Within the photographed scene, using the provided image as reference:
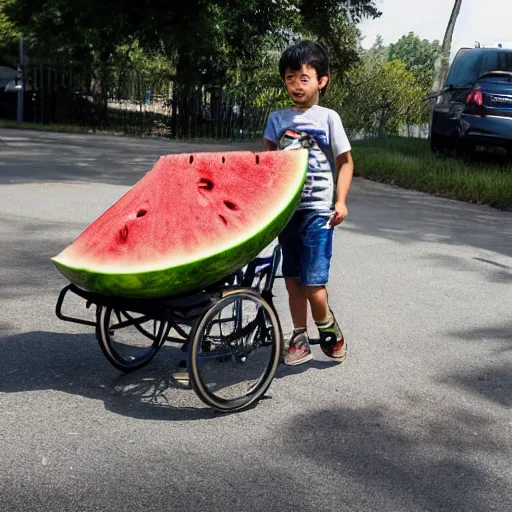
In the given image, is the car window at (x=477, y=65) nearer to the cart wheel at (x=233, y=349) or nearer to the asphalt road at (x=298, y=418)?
the asphalt road at (x=298, y=418)

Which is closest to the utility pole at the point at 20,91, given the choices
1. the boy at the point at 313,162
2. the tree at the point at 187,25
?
the tree at the point at 187,25

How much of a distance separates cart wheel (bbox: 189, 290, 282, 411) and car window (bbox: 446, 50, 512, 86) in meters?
12.7

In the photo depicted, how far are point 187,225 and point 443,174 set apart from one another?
11508 mm

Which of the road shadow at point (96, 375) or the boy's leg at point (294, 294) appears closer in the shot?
the road shadow at point (96, 375)

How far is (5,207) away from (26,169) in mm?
4439

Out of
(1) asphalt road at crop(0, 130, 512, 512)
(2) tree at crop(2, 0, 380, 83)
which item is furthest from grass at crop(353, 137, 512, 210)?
(2) tree at crop(2, 0, 380, 83)

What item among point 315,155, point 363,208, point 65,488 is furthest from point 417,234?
point 65,488

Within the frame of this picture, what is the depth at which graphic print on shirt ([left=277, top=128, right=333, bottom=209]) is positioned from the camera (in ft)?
16.7

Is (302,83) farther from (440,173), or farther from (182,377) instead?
(440,173)

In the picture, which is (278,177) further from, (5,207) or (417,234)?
(5,207)

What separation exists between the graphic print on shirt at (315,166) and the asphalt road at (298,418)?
2.99 feet

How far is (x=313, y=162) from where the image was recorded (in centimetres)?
511

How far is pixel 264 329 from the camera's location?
4988 millimetres

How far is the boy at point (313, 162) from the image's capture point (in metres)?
5.07
